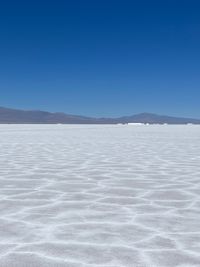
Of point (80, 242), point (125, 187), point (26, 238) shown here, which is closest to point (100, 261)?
point (80, 242)

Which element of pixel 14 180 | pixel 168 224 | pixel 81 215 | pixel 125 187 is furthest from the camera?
pixel 14 180

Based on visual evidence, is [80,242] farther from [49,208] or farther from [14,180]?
[14,180]

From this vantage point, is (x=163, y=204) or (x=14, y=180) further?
(x=14, y=180)

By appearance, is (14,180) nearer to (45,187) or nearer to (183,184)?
(45,187)

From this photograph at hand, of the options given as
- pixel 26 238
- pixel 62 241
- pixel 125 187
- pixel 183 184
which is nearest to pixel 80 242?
pixel 62 241

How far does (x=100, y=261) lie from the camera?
115 inches

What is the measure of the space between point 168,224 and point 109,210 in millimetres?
725

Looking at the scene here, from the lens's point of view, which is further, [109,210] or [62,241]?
[109,210]

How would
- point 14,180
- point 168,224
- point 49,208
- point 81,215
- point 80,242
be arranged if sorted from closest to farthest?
point 80,242 → point 168,224 → point 81,215 → point 49,208 → point 14,180

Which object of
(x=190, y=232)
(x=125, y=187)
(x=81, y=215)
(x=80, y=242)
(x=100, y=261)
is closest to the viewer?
(x=100, y=261)

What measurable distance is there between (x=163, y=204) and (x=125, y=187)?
1.14 metres

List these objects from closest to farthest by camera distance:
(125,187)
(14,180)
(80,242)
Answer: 1. (80,242)
2. (125,187)
3. (14,180)

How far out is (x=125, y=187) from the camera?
19.0ft

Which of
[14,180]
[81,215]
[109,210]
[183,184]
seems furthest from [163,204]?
[14,180]
